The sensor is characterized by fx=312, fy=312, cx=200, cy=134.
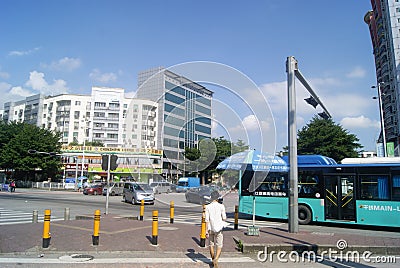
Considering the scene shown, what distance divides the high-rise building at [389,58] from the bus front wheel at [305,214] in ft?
136

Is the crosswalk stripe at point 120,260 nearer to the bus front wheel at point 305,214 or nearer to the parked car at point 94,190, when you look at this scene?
the bus front wheel at point 305,214

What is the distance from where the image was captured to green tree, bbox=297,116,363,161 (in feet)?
134

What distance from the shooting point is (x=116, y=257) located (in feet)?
23.8

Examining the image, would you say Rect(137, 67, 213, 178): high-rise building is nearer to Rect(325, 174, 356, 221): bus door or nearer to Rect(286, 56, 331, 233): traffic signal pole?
Rect(286, 56, 331, 233): traffic signal pole

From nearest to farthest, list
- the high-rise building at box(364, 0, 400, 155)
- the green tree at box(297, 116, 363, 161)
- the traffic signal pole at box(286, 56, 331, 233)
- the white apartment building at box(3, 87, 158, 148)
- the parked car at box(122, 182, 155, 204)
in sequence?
the traffic signal pole at box(286, 56, 331, 233) < the parked car at box(122, 182, 155, 204) < the green tree at box(297, 116, 363, 161) < the high-rise building at box(364, 0, 400, 155) < the white apartment building at box(3, 87, 158, 148)

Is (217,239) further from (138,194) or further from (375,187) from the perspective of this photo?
(138,194)

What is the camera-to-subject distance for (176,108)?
1111 centimetres

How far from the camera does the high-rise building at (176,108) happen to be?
10.5 meters

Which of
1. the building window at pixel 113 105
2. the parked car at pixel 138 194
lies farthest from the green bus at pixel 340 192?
the building window at pixel 113 105

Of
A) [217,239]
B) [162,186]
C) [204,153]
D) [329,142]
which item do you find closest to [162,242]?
[217,239]

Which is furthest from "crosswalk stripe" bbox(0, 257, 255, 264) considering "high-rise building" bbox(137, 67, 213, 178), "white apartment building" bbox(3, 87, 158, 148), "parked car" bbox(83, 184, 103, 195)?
"white apartment building" bbox(3, 87, 158, 148)

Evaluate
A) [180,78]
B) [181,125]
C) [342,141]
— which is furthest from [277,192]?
[342,141]

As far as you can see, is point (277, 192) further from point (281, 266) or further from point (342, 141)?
point (342, 141)

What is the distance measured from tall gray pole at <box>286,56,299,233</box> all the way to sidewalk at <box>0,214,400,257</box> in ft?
2.00
